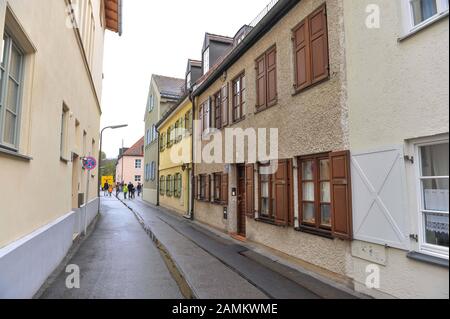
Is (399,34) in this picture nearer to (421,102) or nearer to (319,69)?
(421,102)

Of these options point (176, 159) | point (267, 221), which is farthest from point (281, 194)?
point (176, 159)

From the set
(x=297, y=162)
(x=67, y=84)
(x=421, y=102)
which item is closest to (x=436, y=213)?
(x=421, y=102)

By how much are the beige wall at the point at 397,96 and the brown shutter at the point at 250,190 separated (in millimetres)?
3924

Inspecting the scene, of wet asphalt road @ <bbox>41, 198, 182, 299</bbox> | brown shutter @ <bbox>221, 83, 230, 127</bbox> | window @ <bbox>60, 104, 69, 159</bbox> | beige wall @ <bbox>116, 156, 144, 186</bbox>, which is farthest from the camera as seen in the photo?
beige wall @ <bbox>116, 156, 144, 186</bbox>

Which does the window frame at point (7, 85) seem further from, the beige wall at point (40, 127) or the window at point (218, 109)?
the window at point (218, 109)

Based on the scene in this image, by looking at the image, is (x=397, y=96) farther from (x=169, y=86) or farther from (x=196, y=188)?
(x=169, y=86)

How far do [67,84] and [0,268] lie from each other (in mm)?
5588

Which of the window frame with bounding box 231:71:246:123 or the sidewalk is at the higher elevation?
the window frame with bounding box 231:71:246:123

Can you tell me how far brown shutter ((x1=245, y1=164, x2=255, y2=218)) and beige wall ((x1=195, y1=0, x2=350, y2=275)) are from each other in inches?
9.1

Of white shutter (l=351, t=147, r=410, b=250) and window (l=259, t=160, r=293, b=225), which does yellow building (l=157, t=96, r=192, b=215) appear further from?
white shutter (l=351, t=147, r=410, b=250)

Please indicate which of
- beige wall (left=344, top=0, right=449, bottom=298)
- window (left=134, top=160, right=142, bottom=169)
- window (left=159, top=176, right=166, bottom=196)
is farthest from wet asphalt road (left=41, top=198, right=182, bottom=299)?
window (left=134, top=160, right=142, bottom=169)

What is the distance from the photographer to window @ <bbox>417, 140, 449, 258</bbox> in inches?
166

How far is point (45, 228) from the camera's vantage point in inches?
238

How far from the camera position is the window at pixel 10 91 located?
4289 millimetres
